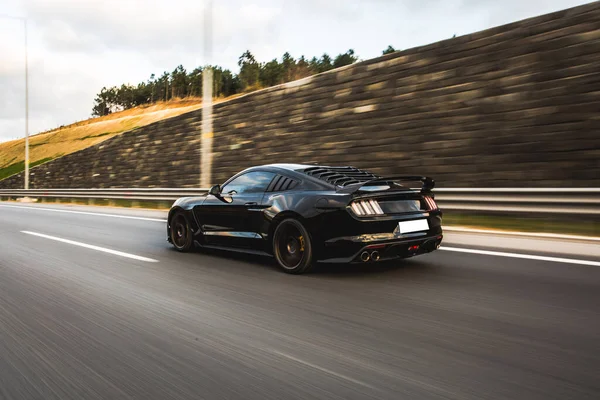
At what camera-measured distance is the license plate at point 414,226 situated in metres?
5.91

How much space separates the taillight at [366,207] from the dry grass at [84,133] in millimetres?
68878

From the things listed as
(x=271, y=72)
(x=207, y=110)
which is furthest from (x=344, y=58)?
(x=207, y=110)

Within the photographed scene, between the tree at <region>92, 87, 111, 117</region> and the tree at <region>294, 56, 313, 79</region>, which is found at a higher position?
the tree at <region>92, 87, 111, 117</region>

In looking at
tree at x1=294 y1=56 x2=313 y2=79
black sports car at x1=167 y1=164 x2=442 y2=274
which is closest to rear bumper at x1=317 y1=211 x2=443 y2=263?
black sports car at x1=167 y1=164 x2=442 y2=274

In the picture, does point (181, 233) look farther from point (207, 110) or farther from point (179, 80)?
point (179, 80)

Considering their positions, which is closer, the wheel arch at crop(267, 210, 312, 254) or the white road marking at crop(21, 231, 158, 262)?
the wheel arch at crop(267, 210, 312, 254)

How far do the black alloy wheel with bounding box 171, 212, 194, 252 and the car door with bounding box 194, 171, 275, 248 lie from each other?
40cm

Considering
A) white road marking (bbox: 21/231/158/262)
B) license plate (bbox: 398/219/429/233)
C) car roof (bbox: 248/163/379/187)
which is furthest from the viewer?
white road marking (bbox: 21/231/158/262)

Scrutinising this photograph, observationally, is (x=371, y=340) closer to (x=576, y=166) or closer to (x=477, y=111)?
(x=576, y=166)

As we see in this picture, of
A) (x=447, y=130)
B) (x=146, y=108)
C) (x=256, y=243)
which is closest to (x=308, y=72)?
(x=447, y=130)

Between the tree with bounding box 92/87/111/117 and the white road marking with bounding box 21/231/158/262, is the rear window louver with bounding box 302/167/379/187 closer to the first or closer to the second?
the white road marking with bounding box 21/231/158/262

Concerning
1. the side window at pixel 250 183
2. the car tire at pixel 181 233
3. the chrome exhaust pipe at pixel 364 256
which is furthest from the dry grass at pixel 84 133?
the chrome exhaust pipe at pixel 364 256

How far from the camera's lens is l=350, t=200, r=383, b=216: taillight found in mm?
5758

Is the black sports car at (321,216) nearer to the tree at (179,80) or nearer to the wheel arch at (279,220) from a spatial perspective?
the wheel arch at (279,220)
